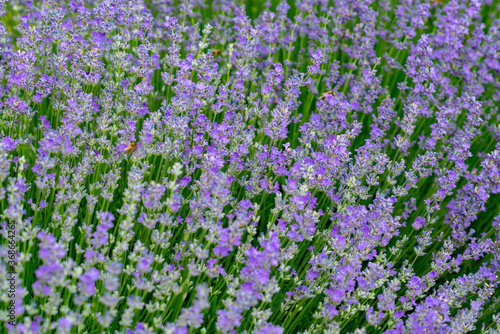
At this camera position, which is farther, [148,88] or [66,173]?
[148,88]

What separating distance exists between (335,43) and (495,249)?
2.53 metres

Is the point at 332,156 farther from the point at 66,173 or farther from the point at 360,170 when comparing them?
the point at 66,173

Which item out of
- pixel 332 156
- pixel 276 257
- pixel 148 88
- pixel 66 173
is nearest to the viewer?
pixel 276 257

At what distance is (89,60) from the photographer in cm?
303

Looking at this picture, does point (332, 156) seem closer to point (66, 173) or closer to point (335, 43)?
point (66, 173)

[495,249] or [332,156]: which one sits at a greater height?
[332,156]

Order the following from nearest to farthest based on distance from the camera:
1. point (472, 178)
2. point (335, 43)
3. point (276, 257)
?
point (276, 257)
point (472, 178)
point (335, 43)

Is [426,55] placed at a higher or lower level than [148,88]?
higher

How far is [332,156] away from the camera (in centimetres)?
289

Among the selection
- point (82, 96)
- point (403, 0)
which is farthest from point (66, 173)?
point (403, 0)

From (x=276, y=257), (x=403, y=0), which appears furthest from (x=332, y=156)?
(x=403, y=0)

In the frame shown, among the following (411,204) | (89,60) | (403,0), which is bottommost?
(411,204)

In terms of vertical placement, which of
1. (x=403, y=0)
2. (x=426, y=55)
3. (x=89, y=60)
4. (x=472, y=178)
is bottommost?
(x=472, y=178)

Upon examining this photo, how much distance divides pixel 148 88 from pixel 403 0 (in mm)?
3247
